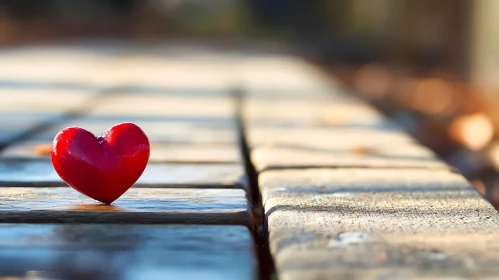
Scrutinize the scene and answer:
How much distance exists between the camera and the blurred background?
3758 millimetres

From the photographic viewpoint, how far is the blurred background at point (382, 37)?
3.76 m

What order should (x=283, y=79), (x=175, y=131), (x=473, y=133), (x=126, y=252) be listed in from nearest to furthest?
(x=126, y=252), (x=175, y=131), (x=473, y=133), (x=283, y=79)

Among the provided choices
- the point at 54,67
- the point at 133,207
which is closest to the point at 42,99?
the point at 54,67

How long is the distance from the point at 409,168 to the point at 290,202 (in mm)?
435

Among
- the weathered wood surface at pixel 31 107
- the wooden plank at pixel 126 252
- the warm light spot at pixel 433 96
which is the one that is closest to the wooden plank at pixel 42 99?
the weathered wood surface at pixel 31 107

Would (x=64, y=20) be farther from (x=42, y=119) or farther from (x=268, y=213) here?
(x=268, y=213)

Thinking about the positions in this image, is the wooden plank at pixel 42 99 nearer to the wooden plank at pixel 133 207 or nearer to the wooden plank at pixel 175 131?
the wooden plank at pixel 175 131

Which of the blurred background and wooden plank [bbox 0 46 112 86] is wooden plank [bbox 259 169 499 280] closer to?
the blurred background

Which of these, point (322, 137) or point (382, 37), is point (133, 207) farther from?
point (382, 37)

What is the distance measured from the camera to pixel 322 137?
2018 mm

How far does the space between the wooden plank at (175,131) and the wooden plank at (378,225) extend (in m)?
0.51

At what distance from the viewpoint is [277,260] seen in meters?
0.90

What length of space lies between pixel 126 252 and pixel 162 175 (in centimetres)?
54

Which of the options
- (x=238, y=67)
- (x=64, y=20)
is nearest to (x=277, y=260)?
(x=238, y=67)
